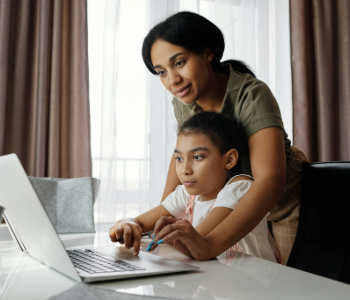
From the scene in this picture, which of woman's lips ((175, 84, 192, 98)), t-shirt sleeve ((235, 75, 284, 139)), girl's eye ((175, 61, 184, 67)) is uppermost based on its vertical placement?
girl's eye ((175, 61, 184, 67))

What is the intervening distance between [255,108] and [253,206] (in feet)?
1.07

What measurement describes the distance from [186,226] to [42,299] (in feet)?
0.94

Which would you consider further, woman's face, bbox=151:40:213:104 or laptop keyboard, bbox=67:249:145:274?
woman's face, bbox=151:40:213:104

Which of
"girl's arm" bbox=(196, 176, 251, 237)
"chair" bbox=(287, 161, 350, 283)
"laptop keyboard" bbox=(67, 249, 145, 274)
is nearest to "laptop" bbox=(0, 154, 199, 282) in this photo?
"laptop keyboard" bbox=(67, 249, 145, 274)

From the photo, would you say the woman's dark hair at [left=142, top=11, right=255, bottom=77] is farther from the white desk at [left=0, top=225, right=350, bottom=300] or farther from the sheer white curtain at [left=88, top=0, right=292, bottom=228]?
the sheer white curtain at [left=88, top=0, right=292, bottom=228]

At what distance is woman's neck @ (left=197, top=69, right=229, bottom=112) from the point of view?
1203mm

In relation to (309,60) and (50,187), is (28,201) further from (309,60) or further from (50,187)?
(309,60)

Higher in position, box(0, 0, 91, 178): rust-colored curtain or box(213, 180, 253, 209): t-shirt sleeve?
box(0, 0, 91, 178): rust-colored curtain

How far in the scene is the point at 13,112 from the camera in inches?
87.3

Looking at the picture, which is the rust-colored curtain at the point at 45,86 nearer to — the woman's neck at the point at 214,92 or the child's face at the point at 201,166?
the woman's neck at the point at 214,92

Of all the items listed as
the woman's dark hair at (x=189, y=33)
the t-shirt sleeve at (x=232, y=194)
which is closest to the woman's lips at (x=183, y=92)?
the woman's dark hair at (x=189, y=33)

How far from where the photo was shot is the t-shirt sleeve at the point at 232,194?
0.88 m

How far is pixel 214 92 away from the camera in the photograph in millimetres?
1213

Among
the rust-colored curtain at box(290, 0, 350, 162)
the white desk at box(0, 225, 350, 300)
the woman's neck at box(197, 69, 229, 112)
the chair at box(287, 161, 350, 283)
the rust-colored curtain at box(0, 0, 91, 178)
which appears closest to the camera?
the white desk at box(0, 225, 350, 300)
